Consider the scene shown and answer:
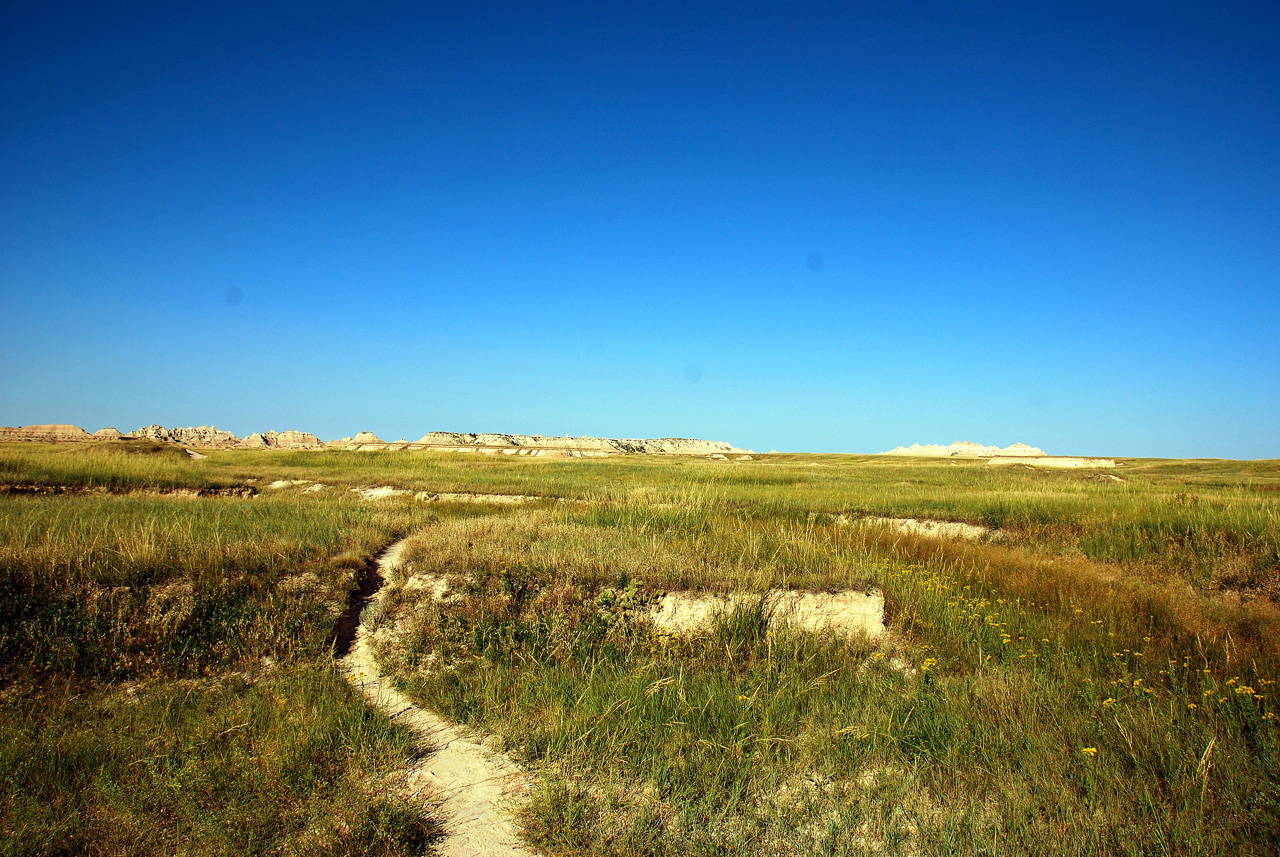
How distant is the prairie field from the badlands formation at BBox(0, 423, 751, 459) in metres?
56.9

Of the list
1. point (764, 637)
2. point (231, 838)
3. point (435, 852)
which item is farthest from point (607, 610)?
point (231, 838)

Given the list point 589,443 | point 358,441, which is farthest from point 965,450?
point 358,441

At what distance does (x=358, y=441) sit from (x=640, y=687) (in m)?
89.4

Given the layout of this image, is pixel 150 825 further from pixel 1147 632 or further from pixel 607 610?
pixel 1147 632

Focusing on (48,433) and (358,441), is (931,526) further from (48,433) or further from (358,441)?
(48,433)

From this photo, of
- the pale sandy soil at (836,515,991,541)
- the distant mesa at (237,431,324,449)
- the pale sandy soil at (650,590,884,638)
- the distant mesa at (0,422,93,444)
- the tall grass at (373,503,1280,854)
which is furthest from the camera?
the distant mesa at (237,431,324,449)

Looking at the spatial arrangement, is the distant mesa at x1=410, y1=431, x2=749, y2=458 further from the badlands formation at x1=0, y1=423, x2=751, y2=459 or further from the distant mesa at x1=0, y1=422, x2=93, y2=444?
the distant mesa at x1=0, y1=422, x2=93, y2=444

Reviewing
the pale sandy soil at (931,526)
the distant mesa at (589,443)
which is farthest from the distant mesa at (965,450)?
the pale sandy soil at (931,526)

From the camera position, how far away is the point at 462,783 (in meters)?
4.18

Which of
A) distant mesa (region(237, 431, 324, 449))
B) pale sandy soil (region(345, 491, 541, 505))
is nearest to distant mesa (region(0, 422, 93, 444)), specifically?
distant mesa (region(237, 431, 324, 449))

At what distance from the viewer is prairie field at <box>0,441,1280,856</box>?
354 centimetres

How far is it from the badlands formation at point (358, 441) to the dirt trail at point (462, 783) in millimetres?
59782

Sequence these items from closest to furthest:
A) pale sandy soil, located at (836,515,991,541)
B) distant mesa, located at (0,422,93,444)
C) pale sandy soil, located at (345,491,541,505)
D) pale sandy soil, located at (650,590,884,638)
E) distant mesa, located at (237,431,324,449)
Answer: pale sandy soil, located at (650,590,884,638), pale sandy soil, located at (836,515,991,541), pale sandy soil, located at (345,491,541,505), distant mesa, located at (0,422,93,444), distant mesa, located at (237,431,324,449)

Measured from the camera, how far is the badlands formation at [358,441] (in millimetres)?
71062
